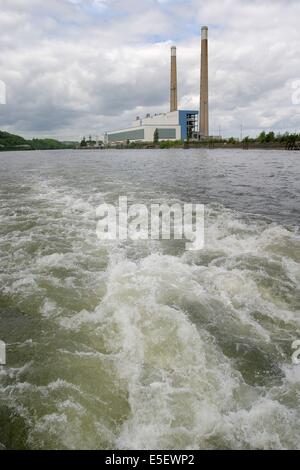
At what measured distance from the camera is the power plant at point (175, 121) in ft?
221

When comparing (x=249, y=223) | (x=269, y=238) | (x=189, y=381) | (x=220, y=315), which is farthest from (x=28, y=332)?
(x=249, y=223)

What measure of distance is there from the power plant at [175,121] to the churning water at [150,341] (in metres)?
67.5

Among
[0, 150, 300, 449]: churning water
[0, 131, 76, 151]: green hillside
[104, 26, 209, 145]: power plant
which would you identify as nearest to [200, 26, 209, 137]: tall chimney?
[104, 26, 209, 145]: power plant

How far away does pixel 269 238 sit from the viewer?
6.84 metres

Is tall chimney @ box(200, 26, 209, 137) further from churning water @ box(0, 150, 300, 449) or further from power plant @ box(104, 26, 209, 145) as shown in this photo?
churning water @ box(0, 150, 300, 449)

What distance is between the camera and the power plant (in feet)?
221

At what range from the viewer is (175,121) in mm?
90250

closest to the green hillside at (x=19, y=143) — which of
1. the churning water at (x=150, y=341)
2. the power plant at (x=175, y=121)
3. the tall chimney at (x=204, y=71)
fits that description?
the power plant at (x=175, y=121)

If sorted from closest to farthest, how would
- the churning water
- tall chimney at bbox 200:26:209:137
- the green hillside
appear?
the churning water < tall chimney at bbox 200:26:209:137 < the green hillside

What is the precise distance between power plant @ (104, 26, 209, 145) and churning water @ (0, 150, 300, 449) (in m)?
67.5

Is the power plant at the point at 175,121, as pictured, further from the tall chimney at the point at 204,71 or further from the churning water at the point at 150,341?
the churning water at the point at 150,341

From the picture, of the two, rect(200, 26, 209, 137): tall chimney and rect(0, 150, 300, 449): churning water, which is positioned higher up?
rect(200, 26, 209, 137): tall chimney

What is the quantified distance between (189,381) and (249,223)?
5.58m
